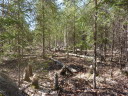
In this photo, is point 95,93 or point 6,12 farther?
point 95,93

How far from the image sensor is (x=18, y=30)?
30.6 ft

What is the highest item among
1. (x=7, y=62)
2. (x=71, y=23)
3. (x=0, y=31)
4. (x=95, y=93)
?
(x=71, y=23)

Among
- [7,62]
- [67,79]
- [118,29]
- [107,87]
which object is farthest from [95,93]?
[7,62]

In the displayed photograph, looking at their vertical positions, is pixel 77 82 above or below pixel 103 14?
below

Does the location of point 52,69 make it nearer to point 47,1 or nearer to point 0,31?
point 47,1

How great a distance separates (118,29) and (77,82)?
796 centimetres

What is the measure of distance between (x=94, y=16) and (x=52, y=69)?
8.26 metres

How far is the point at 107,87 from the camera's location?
956 cm

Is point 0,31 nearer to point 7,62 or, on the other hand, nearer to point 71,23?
point 7,62

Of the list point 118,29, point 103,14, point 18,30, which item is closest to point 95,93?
point 103,14

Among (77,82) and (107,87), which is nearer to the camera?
(107,87)

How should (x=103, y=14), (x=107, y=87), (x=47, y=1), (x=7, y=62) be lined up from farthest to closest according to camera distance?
1. (x=7, y=62)
2. (x=47, y=1)
3. (x=107, y=87)
4. (x=103, y=14)

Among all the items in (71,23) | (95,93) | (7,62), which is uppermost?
(71,23)

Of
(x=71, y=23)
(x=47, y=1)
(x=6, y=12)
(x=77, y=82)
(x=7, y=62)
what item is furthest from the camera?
(x=71, y=23)
